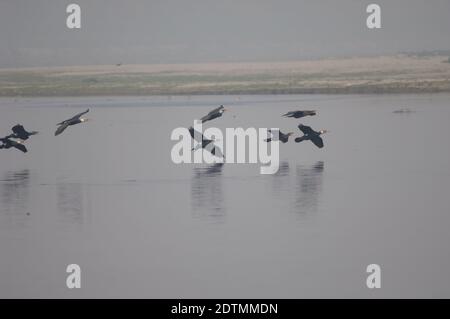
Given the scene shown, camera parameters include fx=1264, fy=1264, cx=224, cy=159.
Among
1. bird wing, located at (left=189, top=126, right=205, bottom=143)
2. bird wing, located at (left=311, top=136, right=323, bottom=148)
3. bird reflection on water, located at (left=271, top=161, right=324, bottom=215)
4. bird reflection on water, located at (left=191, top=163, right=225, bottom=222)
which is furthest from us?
bird wing, located at (left=311, top=136, right=323, bottom=148)

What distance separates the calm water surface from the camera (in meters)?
17.7

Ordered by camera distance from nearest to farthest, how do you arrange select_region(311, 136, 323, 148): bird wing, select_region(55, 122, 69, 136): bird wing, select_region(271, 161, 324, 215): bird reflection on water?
select_region(271, 161, 324, 215): bird reflection on water
select_region(55, 122, 69, 136): bird wing
select_region(311, 136, 323, 148): bird wing

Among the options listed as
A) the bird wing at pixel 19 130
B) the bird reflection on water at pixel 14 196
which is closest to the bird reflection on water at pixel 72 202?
the bird reflection on water at pixel 14 196

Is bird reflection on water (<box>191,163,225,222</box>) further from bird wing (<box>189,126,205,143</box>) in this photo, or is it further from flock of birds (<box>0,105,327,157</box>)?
flock of birds (<box>0,105,327,157</box>)

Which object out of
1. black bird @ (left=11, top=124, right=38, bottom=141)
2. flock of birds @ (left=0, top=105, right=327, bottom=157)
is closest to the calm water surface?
flock of birds @ (left=0, top=105, right=327, bottom=157)

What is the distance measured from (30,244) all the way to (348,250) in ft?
16.4

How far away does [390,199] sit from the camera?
23141 millimetres

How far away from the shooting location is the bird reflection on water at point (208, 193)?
72.4 feet

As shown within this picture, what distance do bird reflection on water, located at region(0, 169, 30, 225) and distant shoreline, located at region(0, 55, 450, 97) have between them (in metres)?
30.4

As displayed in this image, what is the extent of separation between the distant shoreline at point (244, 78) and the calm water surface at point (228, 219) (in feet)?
85.7

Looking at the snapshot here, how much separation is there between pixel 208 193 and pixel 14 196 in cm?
380
